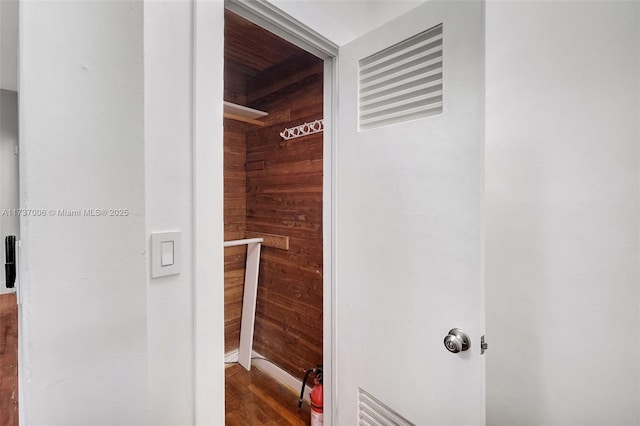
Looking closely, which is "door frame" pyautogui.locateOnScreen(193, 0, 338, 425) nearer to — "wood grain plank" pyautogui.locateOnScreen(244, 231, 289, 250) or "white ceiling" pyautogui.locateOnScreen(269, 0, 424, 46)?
"white ceiling" pyautogui.locateOnScreen(269, 0, 424, 46)

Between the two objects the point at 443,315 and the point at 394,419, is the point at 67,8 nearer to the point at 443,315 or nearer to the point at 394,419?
the point at 443,315

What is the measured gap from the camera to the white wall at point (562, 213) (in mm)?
797

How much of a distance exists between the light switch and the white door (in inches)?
27.2

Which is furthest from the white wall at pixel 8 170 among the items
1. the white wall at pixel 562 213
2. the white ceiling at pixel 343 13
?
the white wall at pixel 562 213

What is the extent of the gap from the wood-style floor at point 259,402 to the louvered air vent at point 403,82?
1.76m

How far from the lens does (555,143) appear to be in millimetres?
893

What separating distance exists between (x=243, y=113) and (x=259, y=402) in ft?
6.68

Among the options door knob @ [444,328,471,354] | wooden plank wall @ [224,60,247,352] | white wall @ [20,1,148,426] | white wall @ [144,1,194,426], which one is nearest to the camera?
white wall @ [20,1,148,426]

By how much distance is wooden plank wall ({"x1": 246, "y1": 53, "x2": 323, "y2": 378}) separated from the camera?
1872 mm

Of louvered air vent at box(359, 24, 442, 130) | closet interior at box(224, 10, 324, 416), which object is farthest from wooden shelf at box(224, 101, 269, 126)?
louvered air vent at box(359, 24, 442, 130)

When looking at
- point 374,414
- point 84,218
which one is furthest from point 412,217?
point 84,218

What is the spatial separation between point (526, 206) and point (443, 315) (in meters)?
0.47

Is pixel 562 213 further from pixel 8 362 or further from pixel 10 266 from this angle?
pixel 8 362

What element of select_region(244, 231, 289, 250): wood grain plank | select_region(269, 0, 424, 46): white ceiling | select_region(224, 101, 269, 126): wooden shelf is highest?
select_region(269, 0, 424, 46): white ceiling
